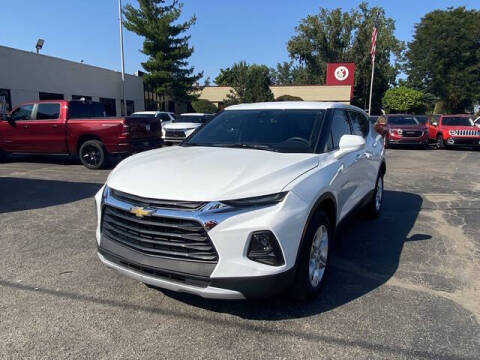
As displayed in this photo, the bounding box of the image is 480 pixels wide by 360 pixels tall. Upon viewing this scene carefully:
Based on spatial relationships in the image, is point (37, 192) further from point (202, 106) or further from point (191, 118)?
point (202, 106)

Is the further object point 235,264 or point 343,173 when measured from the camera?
point 343,173

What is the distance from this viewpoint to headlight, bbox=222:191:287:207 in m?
2.58

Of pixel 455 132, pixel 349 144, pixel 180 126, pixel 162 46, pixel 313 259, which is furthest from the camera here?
pixel 162 46

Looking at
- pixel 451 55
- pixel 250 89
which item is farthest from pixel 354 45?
pixel 250 89

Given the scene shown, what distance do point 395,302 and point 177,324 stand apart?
186 cm

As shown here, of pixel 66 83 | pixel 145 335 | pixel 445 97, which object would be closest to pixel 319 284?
pixel 145 335

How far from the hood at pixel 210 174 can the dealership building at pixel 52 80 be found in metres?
13.0

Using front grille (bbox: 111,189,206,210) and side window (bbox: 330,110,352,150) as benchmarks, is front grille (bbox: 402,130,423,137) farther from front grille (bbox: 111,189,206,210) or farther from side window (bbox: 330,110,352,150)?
front grille (bbox: 111,189,206,210)

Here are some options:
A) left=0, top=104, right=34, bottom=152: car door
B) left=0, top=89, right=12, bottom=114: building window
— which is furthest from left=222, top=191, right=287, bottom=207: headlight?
left=0, top=89, right=12, bottom=114: building window

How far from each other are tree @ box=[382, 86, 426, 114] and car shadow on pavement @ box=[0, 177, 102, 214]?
45.3m

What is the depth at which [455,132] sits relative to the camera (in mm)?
16641

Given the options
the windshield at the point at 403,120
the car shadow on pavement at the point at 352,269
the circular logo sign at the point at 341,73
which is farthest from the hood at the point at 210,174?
the circular logo sign at the point at 341,73

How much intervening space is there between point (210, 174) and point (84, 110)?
9349 millimetres

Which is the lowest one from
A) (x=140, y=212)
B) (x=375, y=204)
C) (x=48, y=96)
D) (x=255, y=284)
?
(x=375, y=204)
